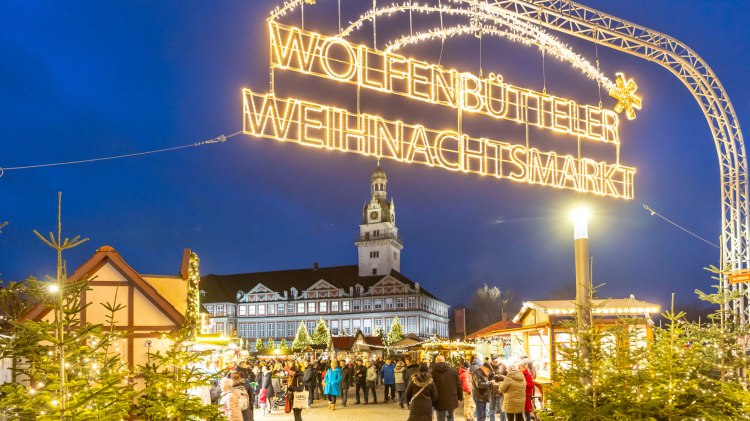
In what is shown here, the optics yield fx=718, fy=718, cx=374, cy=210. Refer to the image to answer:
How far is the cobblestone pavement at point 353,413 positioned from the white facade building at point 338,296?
79383 mm

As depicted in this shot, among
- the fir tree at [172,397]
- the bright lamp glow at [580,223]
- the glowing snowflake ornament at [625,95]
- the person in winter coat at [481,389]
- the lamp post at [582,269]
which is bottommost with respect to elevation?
the person in winter coat at [481,389]

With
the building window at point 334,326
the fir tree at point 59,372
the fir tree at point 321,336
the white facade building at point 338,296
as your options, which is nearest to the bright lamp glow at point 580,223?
the fir tree at point 59,372

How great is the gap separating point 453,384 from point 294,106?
6029mm

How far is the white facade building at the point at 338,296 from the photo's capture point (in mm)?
103750

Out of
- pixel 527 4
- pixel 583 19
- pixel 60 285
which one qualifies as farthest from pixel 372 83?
pixel 60 285

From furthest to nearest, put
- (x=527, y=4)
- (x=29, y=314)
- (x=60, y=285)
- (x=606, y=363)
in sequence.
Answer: (x=29, y=314)
(x=527, y=4)
(x=606, y=363)
(x=60, y=285)

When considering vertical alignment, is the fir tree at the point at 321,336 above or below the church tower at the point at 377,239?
below

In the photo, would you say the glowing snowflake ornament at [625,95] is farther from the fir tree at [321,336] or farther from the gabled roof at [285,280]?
the gabled roof at [285,280]

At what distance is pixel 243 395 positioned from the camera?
12438 mm

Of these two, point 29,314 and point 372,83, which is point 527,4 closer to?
point 372,83

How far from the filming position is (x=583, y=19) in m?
14.1

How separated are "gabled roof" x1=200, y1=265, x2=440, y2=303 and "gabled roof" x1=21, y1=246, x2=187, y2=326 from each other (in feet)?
294

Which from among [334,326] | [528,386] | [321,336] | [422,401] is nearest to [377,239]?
[334,326]

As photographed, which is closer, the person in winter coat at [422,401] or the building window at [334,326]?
the person in winter coat at [422,401]
